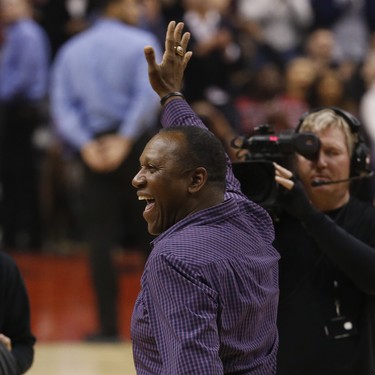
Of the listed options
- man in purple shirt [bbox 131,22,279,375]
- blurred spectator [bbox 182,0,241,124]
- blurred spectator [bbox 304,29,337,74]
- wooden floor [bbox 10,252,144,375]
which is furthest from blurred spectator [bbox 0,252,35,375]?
blurred spectator [bbox 304,29,337,74]

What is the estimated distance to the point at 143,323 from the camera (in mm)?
2557

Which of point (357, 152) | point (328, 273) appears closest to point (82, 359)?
point (328, 273)

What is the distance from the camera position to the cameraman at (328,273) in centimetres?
321

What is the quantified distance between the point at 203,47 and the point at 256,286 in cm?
635

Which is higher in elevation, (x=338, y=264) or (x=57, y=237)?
(x=338, y=264)

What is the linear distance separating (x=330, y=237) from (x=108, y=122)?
3.68m

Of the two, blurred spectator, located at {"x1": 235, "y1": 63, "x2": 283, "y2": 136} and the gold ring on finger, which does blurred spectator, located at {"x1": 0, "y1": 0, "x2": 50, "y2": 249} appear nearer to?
blurred spectator, located at {"x1": 235, "y1": 63, "x2": 283, "y2": 136}

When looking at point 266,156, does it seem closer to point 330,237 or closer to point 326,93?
point 330,237

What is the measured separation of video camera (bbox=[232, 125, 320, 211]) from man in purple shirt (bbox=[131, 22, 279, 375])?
1.25 ft

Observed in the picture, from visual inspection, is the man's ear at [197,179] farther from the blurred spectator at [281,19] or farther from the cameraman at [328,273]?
the blurred spectator at [281,19]

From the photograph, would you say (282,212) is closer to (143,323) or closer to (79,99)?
(143,323)

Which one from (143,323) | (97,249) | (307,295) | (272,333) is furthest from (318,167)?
(97,249)

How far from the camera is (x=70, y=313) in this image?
7273 mm

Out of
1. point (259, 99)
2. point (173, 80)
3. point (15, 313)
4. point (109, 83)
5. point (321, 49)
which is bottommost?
point (259, 99)
